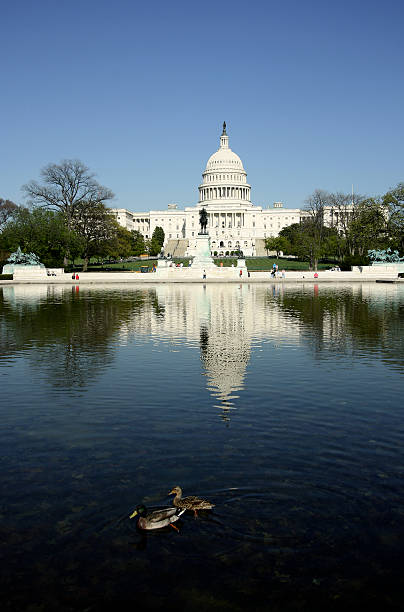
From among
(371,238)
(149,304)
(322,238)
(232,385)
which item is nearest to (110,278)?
(149,304)

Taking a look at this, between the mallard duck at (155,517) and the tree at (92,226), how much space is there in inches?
2923

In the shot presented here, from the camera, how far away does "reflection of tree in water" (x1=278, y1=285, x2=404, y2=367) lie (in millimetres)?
18141

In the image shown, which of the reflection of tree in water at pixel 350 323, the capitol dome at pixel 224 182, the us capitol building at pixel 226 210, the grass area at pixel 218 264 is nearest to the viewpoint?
the reflection of tree in water at pixel 350 323

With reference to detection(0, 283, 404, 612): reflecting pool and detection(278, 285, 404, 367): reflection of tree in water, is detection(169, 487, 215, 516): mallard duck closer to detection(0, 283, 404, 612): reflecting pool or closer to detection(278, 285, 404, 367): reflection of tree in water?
detection(0, 283, 404, 612): reflecting pool

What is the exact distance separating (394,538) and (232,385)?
6666 mm

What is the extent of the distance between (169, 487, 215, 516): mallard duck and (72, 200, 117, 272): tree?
243 feet

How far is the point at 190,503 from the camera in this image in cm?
669

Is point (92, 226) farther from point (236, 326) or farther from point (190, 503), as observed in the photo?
point (190, 503)

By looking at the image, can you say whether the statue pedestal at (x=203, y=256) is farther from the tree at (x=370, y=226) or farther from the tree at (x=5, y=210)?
the tree at (x=5, y=210)

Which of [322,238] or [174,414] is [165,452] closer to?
[174,414]

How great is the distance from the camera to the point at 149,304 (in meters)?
34.2

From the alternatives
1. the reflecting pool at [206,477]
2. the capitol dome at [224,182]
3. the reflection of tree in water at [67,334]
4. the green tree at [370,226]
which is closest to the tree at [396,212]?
the green tree at [370,226]

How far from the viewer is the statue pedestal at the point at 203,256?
240 feet

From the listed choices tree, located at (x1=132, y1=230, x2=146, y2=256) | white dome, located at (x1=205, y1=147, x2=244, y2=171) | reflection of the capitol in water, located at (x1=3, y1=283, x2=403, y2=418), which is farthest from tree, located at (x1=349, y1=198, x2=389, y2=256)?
white dome, located at (x1=205, y1=147, x2=244, y2=171)
